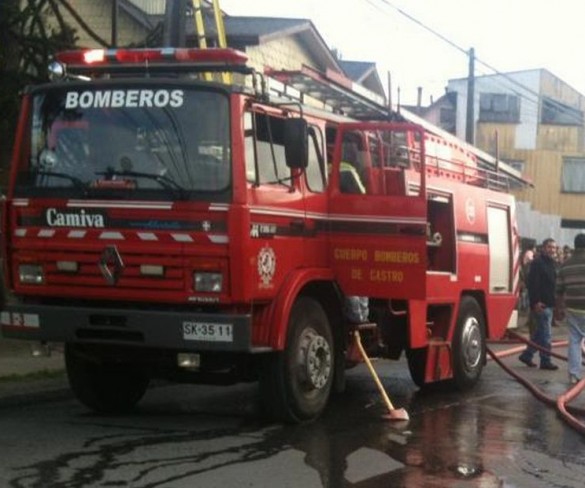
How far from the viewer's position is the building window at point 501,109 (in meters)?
51.3

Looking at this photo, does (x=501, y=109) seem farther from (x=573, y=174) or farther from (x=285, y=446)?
(x=285, y=446)

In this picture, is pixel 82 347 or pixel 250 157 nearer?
pixel 250 157

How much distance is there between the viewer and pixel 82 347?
8016 mm

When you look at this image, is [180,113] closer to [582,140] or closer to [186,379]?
[186,379]

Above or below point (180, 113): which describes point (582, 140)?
above

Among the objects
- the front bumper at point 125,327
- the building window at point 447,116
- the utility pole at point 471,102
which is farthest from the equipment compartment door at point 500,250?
the building window at point 447,116

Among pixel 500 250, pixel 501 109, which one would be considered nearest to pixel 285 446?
pixel 500 250

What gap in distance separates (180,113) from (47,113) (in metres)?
1.22

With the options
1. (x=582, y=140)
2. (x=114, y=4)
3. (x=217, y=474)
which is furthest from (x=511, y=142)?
(x=217, y=474)

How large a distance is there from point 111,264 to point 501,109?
46.6m

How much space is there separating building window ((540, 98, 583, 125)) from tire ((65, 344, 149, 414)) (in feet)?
150

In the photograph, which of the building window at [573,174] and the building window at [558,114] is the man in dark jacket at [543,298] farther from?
the building window at [558,114]

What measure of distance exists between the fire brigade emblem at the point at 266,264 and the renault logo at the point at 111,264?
Result: 3.59ft

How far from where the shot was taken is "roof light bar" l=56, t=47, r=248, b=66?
7477mm
